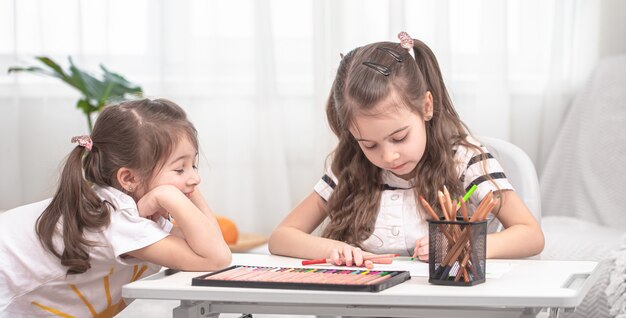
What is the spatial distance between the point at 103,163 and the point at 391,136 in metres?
0.53

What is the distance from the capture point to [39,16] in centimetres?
325

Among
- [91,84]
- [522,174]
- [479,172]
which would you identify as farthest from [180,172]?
[91,84]

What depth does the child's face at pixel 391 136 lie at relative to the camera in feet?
5.23

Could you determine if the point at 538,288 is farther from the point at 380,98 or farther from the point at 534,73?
the point at 534,73

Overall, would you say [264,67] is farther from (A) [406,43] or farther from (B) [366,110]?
(B) [366,110]

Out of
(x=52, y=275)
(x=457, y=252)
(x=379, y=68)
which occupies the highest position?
(x=379, y=68)

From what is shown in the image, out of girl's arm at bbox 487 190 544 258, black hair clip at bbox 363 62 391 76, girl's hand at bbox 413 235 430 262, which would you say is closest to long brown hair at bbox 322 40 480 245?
black hair clip at bbox 363 62 391 76

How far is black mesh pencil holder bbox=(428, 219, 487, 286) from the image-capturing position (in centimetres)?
122

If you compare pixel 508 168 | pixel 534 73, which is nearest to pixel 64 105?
pixel 534 73

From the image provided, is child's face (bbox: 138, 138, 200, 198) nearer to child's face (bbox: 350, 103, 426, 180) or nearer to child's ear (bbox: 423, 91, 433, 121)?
child's face (bbox: 350, 103, 426, 180)

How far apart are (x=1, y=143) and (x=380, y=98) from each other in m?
2.07

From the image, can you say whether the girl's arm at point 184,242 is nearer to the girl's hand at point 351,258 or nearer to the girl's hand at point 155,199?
the girl's hand at point 155,199

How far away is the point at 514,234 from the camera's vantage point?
5.18ft

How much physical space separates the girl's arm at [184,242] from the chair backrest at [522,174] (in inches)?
26.6
